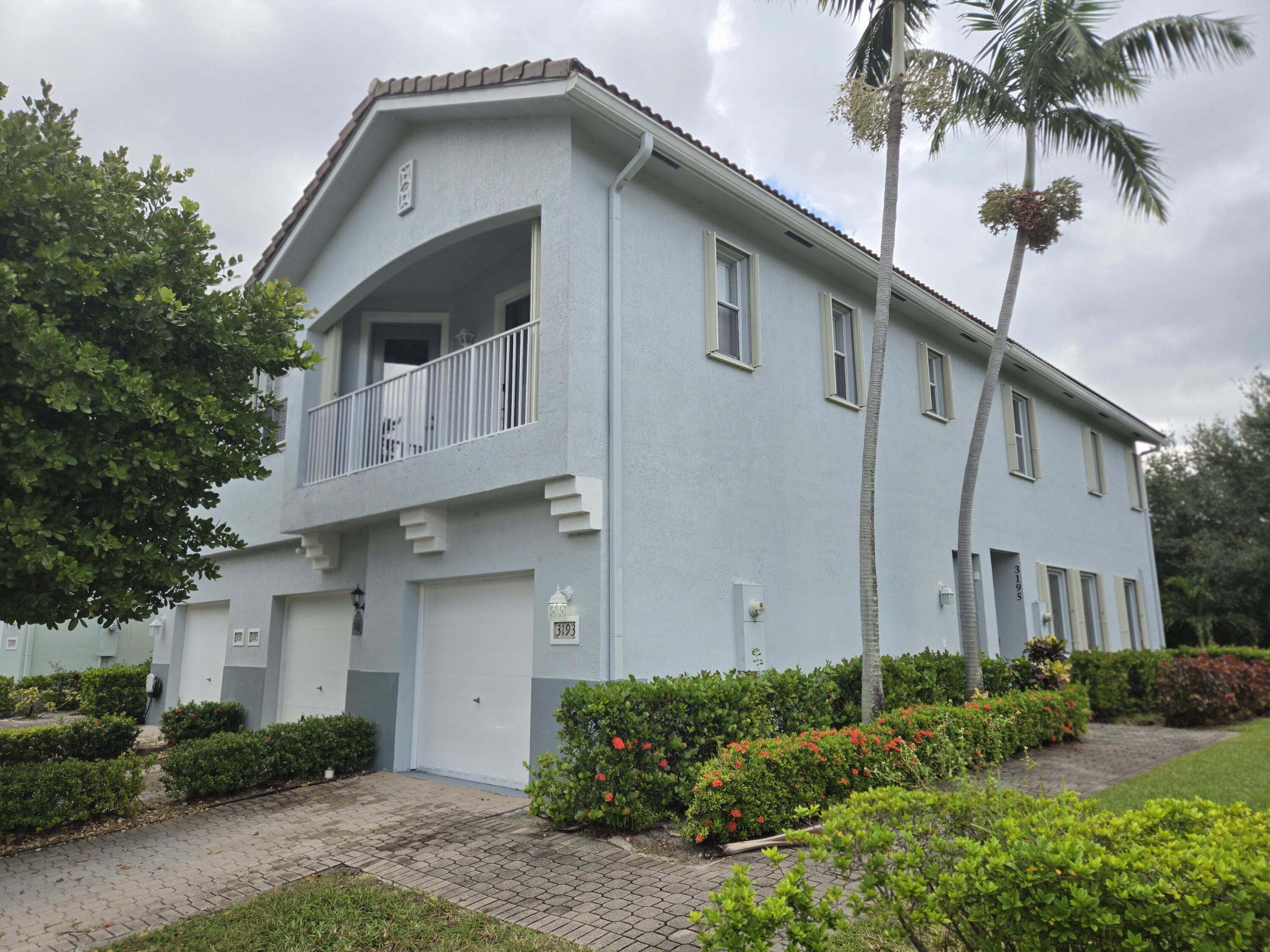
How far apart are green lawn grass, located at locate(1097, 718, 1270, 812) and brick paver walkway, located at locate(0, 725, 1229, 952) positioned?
45cm

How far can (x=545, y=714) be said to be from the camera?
8078mm

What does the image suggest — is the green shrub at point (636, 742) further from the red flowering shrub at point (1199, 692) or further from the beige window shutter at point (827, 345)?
the red flowering shrub at point (1199, 692)

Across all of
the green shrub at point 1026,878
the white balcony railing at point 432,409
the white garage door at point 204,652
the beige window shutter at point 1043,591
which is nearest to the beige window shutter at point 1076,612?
the beige window shutter at point 1043,591

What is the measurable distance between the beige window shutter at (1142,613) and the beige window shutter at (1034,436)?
6126 mm

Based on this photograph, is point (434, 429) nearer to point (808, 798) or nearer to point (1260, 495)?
point (808, 798)

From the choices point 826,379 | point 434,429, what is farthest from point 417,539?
point 826,379

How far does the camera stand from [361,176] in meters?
11.3

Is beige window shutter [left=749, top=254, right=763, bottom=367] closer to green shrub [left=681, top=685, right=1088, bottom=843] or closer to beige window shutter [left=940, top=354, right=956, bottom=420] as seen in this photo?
green shrub [left=681, top=685, right=1088, bottom=843]

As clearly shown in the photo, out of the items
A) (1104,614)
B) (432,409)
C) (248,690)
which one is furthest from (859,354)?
(248,690)

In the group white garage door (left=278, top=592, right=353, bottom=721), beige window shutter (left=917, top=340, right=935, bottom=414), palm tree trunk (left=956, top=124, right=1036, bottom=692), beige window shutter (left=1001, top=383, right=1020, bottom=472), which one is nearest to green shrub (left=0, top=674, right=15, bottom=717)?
white garage door (left=278, top=592, right=353, bottom=721)

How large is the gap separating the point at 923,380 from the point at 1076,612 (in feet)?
22.5

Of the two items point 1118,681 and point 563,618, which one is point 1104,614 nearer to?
point 1118,681

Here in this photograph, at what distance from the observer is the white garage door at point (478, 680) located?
29.2 feet

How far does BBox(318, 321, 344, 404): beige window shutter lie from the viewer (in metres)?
12.0
